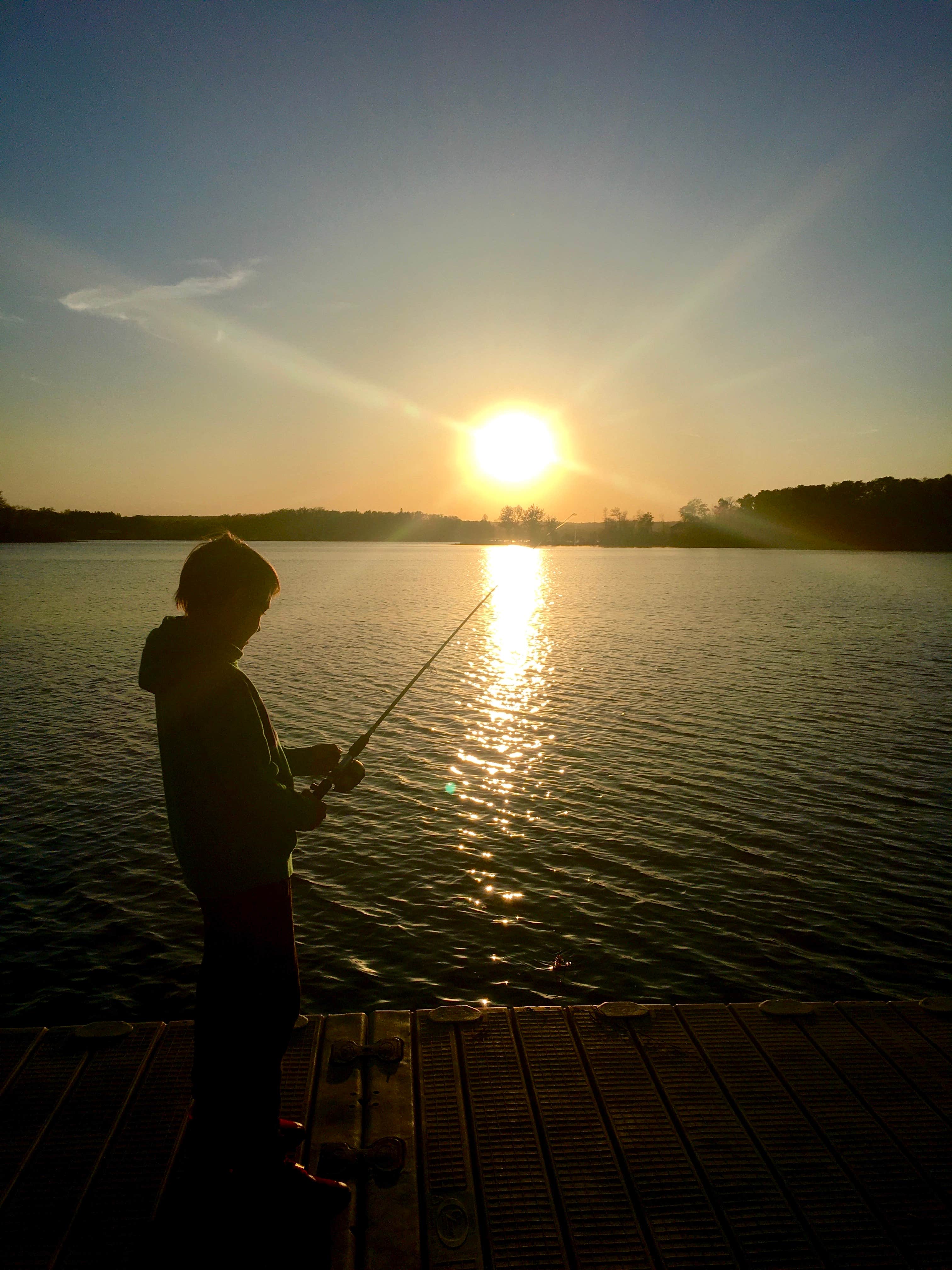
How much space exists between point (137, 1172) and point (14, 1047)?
1726 mm

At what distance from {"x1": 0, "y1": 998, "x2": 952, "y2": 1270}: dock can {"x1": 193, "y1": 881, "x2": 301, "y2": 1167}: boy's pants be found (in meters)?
0.11

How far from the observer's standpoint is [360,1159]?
163 inches

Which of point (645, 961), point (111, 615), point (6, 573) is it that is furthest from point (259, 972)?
point (6, 573)

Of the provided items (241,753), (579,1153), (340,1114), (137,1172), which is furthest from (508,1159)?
(241,753)

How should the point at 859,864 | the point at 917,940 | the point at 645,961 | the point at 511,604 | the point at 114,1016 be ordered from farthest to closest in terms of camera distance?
the point at 511,604
the point at 859,864
the point at 917,940
the point at 645,961
the point at 114,1016

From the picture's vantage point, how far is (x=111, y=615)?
40.2 meters

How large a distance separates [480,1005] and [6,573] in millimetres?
81608

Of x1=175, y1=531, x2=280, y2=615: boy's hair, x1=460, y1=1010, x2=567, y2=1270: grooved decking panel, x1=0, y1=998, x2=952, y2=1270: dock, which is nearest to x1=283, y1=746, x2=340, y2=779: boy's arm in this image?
x1=175, y1=531, x2=280, y2=615: boy's hair

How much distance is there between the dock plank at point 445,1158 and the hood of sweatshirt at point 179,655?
297 cm

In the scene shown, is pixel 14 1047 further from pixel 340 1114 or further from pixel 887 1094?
pixel 887 1094

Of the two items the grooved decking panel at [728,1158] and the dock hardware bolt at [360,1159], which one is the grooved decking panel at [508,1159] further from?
the grooved decking panel at [728,1158]

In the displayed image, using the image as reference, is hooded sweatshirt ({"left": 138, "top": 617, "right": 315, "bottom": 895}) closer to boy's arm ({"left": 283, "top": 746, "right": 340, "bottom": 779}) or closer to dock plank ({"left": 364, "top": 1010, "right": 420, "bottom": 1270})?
boy's arm ({"left": 283, "top": 746, "right": 340, "bottom": 779})

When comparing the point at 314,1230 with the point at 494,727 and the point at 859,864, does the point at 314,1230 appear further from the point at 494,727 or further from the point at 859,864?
the point at 494,727

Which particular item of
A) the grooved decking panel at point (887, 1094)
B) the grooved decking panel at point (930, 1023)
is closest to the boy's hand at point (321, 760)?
the grooved decking panel at point (887, 1094)
